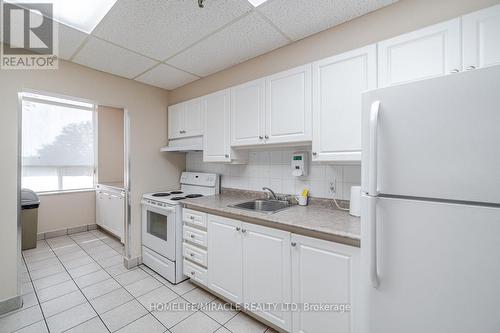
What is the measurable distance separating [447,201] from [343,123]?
843 mm

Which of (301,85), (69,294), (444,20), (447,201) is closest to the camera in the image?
(447,201)

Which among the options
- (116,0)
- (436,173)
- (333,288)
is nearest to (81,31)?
(116,0)

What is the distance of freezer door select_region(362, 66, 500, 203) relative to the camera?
2.54ft

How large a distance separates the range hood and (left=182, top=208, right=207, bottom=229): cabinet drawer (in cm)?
79

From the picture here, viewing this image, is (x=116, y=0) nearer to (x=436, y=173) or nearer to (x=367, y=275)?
(x=436, y=173)

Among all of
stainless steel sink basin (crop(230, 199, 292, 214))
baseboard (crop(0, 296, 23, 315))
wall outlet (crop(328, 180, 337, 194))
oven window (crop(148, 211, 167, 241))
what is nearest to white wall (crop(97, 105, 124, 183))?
oven window (crop(148, 211, 167, 241))

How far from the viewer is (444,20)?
1.31 m

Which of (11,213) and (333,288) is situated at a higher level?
(11,213)

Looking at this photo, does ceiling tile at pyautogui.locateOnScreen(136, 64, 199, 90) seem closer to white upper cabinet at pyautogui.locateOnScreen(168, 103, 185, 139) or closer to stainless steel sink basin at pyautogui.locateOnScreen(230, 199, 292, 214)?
white upper cabinet at pyautogui.locateOnScreen(168, 103, 185, 139)

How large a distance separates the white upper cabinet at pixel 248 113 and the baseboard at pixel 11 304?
2.45 metres

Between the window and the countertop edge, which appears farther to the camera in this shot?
the window

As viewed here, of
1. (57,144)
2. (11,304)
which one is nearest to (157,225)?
(11,304)

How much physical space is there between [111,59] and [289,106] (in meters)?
1.98

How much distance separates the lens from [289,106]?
1.85 meters
